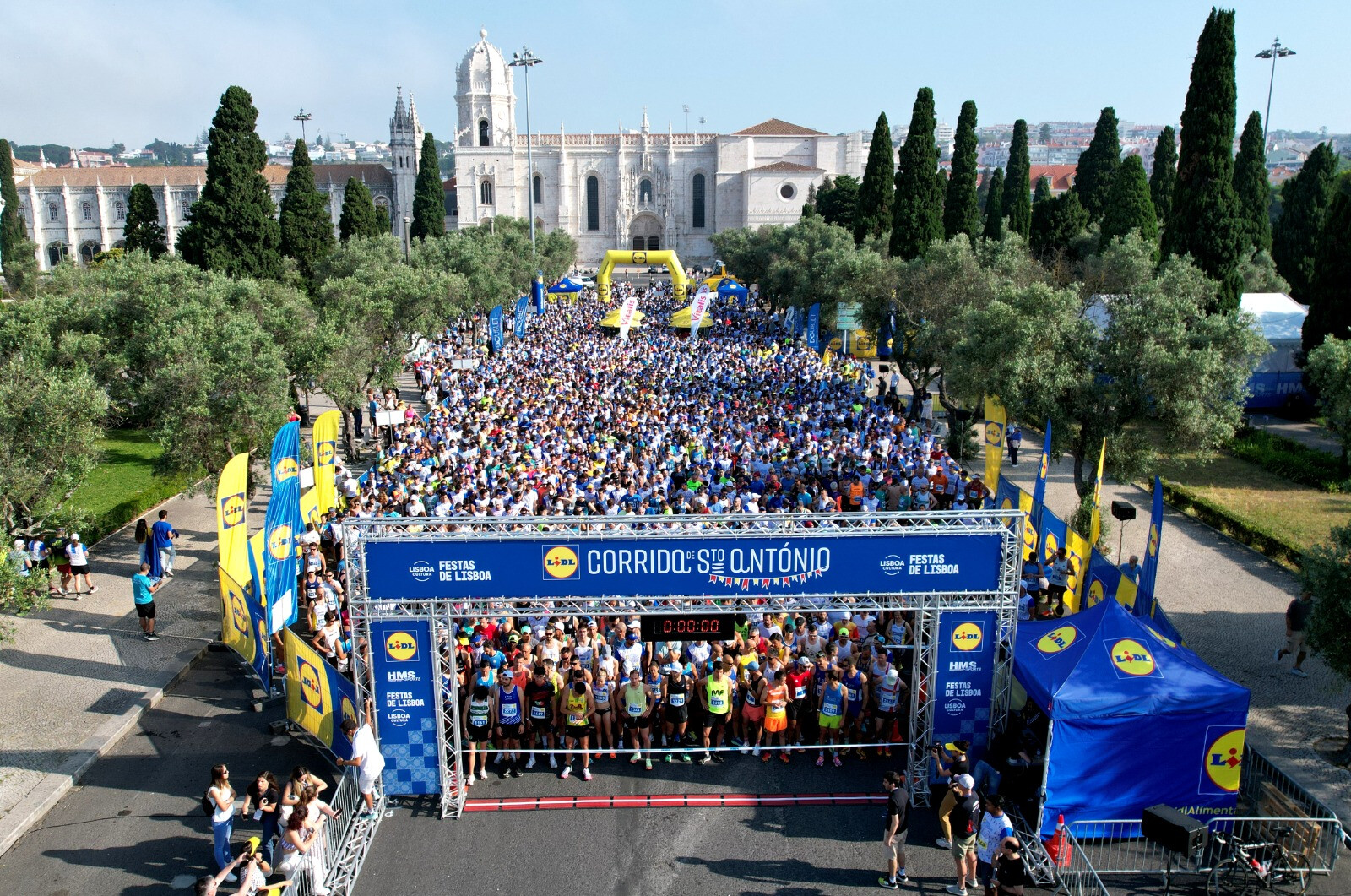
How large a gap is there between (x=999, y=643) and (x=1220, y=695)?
2.02m

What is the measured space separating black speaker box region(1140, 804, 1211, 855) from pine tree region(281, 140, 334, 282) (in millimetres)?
35884

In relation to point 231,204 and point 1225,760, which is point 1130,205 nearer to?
point 1225,760

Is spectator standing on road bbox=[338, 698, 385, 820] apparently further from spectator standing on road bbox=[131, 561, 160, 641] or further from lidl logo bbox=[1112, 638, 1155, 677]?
lidl logo bbox=[1112, 638, 1155, 677]

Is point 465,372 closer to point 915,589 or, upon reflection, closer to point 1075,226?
point 915,589

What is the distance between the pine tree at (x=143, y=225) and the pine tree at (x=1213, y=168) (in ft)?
137

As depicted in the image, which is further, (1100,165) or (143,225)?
(1100,165)

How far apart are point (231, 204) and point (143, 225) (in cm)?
1450

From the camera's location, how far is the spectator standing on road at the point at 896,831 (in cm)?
791

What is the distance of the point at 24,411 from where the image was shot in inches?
488

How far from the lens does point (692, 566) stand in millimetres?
9016

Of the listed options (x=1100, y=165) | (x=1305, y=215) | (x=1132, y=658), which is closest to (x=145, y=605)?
(x=1132, y=658)

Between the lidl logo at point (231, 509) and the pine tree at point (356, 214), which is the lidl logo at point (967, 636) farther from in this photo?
the pine tree at point (356, 214)

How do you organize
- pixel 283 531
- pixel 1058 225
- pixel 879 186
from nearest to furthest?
pixel 283 531, pixel 1058 225, pixel 879 186

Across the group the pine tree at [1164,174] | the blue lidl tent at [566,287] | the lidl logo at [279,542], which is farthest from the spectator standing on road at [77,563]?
the pine tree at [1164,174]
